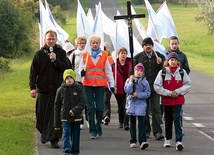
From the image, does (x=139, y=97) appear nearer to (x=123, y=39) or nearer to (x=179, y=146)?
(x=179, y=146)

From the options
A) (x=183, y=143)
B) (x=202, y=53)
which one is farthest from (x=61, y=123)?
(x=202, y=53)

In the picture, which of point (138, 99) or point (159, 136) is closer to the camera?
point (138, 99)

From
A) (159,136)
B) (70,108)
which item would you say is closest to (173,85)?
(159,136)

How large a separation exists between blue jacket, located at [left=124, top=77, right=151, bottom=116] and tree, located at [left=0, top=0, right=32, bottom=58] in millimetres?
22879

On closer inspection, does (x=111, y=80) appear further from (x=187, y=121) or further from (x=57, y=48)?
(x=187, y=121)

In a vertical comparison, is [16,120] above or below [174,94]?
below

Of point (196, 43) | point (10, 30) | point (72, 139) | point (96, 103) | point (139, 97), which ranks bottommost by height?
point (72, 139)

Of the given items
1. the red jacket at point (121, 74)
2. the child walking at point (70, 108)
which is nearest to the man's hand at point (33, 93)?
the child walking at point (70, 108)

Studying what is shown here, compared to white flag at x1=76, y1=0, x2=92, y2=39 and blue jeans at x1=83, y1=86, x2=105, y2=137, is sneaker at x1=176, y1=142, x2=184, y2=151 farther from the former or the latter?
white flag at x1=76, y1=0, x2=92, y2=39

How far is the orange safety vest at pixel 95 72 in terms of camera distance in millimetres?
13375

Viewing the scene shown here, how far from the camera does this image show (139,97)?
1220 centimetres

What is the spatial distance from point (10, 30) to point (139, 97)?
78.9ft

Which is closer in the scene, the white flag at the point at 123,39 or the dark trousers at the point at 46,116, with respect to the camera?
the dark trousers at the point at 46,116

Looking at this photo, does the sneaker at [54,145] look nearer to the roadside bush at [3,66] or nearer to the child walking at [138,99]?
the child walking at [138,99]
